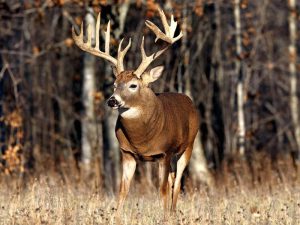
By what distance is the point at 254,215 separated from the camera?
28.0 feet

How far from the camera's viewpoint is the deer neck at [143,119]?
953 cm

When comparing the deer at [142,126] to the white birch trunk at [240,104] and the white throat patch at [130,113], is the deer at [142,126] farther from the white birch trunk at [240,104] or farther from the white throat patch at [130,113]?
the white birch trunk at [240,104]

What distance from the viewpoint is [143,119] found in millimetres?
9625

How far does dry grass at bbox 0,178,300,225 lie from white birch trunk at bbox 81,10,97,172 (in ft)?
20.8

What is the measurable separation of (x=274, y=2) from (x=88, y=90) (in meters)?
8.85

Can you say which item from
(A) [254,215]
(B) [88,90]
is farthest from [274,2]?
(A) [254,215]

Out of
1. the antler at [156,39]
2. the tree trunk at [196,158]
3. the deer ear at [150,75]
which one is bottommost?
the tree trunk at [196,158]

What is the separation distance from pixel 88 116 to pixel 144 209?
8.22 meters

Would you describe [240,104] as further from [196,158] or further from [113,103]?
[113,103]

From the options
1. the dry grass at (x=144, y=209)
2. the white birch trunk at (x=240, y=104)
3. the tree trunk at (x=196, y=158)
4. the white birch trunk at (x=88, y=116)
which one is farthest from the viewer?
the white birch trunk at (x=240, y=104)

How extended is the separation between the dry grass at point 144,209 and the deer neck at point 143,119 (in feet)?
2.36

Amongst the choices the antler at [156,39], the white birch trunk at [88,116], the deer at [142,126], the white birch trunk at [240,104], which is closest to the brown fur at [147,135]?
the deer at [142,126]

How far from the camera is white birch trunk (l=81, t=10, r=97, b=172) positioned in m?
17.1

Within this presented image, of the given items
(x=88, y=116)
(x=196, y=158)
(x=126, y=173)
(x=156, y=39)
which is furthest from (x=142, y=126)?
(x=88, y=116)
